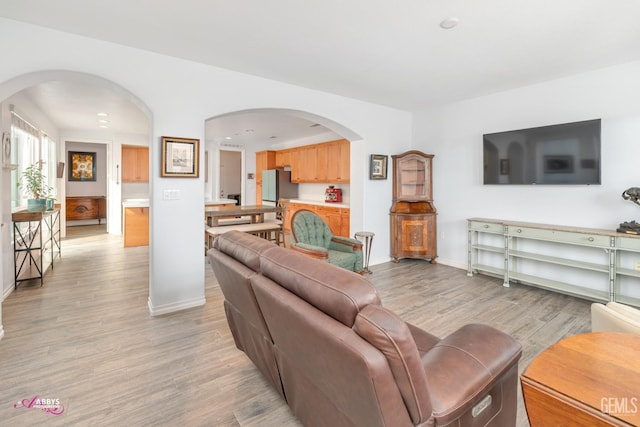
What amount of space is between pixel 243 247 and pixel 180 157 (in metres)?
1.81

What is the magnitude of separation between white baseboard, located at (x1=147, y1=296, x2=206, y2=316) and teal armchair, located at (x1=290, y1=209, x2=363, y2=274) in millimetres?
1179

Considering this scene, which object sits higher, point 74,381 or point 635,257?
point 635,257

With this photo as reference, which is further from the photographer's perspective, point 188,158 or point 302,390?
point 188,158

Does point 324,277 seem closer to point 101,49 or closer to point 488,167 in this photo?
point 101,49

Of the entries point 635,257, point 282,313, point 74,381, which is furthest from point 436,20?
point 74,381

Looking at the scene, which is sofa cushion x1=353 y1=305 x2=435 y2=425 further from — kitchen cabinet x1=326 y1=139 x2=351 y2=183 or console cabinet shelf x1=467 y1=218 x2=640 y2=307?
kitchen cabinet x1=326 y1=139 x2=351 y2=183

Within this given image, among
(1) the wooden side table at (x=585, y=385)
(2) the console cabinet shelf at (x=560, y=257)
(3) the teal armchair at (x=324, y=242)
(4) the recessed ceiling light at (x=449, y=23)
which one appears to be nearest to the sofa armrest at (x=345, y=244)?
(3) the teal armchair at (x=324, y=242)

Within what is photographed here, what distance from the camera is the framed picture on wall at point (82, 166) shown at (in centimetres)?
876

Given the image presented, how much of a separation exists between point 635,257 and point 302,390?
3.87m

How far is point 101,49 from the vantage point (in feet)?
8.92

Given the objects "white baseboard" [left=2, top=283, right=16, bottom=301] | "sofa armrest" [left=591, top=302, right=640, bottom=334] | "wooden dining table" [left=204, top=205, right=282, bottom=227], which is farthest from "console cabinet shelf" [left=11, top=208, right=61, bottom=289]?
"sofa armrest" [left=591, top=302, right=640, bottom=334]

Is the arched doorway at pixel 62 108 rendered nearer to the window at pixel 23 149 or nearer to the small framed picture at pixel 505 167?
the window at pixel 23 149

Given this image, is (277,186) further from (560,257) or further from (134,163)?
(560,257)

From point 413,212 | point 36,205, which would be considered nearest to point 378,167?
point 413,212
